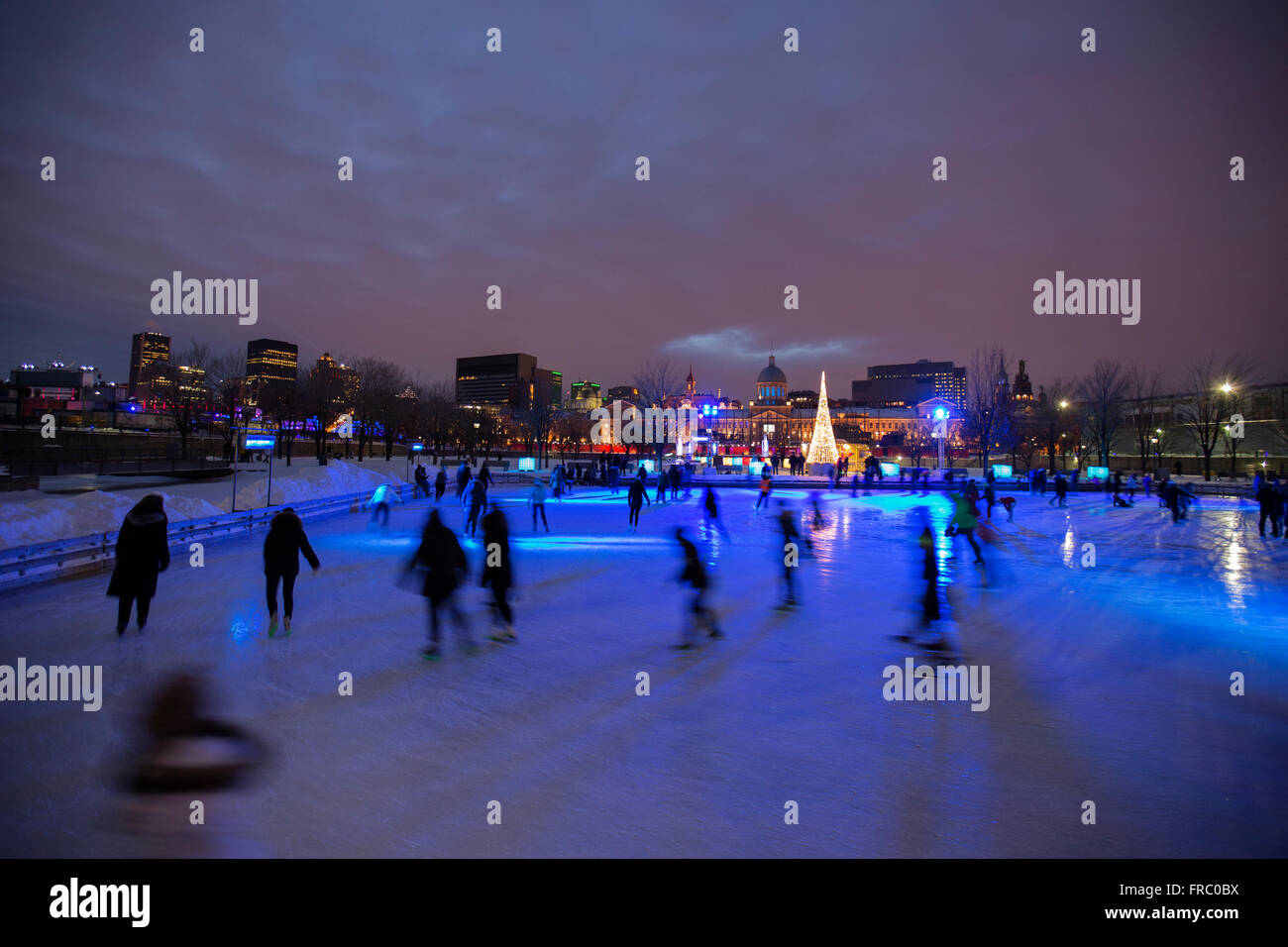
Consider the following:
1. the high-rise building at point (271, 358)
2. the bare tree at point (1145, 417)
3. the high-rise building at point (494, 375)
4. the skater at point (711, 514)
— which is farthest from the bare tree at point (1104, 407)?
the high-rise building at point (494, 375)

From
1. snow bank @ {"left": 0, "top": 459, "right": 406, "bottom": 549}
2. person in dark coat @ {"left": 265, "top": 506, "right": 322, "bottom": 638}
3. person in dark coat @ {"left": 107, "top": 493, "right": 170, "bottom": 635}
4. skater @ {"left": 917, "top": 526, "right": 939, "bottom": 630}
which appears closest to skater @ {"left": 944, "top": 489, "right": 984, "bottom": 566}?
skater @ {"left": 917, "top": 526, "right": 939, "bottom": 630}

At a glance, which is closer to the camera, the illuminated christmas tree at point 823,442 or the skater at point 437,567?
the skater at point 437,567

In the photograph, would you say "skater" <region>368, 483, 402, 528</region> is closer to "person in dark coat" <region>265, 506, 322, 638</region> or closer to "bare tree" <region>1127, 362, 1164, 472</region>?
"person in dark coat" <region>265, 506, 322, 638</region>

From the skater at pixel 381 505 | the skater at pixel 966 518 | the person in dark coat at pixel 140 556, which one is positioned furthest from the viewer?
the skater at pixel 381 505

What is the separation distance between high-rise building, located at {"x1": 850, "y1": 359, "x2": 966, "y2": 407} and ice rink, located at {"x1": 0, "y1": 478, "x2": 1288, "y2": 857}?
538 feet

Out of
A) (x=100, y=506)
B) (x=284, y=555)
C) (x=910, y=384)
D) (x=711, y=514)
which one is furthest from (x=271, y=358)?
(x=910, y=384)

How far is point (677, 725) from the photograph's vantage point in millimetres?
4777

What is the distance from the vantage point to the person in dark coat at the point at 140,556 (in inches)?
267

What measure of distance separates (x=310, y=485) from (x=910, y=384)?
166727 millimetres

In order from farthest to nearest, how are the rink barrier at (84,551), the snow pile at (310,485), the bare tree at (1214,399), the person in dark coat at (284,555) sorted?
the bare tree at (1214,399), the snow pile at (310,485), the rink barrier at (84,551), the person in dark coat at (284,555)

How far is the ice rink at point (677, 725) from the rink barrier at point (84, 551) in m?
0.74

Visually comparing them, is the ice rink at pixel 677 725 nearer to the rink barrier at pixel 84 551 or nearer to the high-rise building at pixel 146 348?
the rink barrier at pixel 84 551
